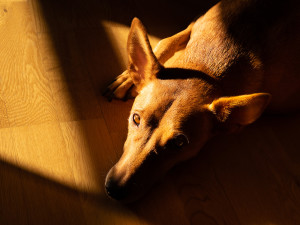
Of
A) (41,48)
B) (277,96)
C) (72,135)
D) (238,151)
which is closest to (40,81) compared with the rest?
(41,48)

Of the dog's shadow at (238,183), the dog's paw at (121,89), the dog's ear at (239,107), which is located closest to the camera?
the dog's ear at (239,107)

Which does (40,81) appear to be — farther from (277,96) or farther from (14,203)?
(277,96)

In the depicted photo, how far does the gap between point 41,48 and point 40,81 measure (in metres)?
0.35

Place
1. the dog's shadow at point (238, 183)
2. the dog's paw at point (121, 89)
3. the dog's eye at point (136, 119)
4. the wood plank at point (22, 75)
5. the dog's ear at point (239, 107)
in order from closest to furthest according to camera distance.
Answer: the dog's ear at point (239, 107) → the dog's eye at point (136, 119) → the dog's shadow at point (238, 183) → the wood plank at point (22, 75) → the dog's paw at point (121, 89)

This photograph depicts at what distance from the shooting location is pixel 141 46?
234 centimetres

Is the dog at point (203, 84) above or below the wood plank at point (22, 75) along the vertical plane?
above

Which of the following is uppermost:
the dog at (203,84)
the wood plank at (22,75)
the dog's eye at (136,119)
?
the dog at (203,84)

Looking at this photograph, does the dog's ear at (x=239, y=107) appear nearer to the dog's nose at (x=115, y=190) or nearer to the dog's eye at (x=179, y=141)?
the dog's eye at (x=179, y=141)

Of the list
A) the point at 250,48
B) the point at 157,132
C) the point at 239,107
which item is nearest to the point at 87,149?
the point at 157,132

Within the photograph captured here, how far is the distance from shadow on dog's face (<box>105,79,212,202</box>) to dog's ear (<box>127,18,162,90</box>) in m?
0.11

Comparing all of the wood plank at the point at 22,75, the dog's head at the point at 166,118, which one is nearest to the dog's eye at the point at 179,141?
the dog's head at the point at 166,118

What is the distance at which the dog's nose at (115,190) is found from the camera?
218cm

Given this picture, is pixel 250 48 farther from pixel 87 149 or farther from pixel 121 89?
pixel 87 149

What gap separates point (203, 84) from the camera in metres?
2.31
